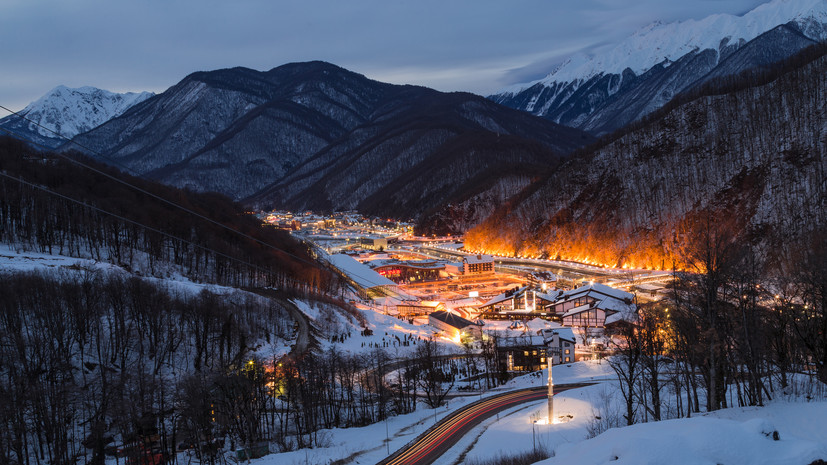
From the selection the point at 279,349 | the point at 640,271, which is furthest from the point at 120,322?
the point at 640,271

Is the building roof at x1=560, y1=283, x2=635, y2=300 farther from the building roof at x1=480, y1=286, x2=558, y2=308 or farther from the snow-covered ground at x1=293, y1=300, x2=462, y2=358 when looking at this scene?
the snow-covered ground at x1=293, y1=300, x2=462, y2=358

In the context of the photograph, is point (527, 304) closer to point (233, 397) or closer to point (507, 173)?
point (233, 397)

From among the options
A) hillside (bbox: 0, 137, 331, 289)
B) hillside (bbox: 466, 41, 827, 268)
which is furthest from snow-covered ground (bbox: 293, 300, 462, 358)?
hillside (bbox: 466, 41, 827, 268)

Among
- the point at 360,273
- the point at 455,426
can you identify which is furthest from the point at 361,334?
the point at 360,273

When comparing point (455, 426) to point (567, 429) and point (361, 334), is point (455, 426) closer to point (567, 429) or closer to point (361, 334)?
point (567, 429)

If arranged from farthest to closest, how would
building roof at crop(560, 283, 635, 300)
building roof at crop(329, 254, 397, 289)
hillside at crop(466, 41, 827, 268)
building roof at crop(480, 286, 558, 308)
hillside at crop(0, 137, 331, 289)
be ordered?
building roof at crop(329, 254, 397, 289) < hillside at crop(466, 41, 827, 268) < building roof at crop(480, 286, 558, 308) < building roof at crop(560, 283, 635, 300) < hillside at crop(0, 137, 331, 289)

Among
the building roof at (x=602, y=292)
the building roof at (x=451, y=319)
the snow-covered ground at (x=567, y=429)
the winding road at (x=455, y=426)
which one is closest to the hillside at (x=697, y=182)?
the building roof at (x=602, y=292)

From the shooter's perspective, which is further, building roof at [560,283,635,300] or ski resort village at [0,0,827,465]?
building roof at [560,283,635,300]
